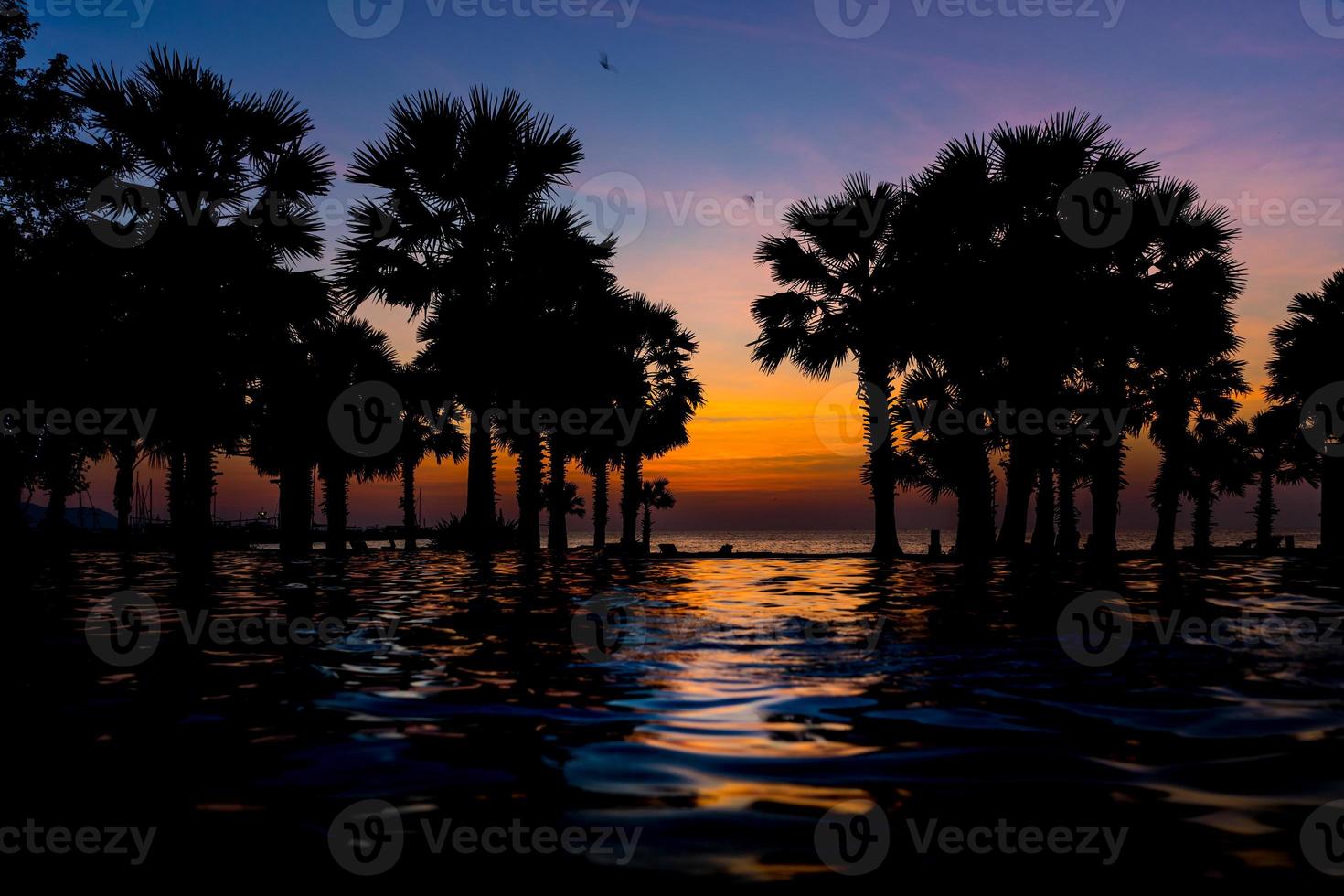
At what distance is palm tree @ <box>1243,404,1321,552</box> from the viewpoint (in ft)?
94.8

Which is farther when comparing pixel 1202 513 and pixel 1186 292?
pixel 1202 513

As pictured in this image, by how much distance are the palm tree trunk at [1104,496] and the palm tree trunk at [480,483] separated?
15.8m

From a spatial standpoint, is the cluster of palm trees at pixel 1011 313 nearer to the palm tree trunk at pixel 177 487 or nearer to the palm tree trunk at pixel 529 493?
the palm tree trunk at pixel 529 493

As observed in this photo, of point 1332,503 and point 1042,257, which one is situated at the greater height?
point 1042,257

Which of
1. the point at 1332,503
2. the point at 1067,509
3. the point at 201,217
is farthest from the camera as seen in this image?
the point at 1067,509

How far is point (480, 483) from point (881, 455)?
10.2 metres

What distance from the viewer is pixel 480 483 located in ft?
70.3

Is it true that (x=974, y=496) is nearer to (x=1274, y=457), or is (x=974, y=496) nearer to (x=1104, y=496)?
(x=1104, y=496)

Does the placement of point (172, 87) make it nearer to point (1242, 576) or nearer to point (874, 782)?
point (874, 782)

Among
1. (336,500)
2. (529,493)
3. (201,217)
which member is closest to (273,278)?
(201,217)

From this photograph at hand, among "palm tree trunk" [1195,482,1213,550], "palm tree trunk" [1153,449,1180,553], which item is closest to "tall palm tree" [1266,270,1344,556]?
"palm tree trunk" [1153,449,1180,553]

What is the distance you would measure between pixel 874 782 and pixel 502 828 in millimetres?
1301

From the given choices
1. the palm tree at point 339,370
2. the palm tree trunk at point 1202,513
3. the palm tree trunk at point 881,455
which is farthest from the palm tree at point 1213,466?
the palm tree at point 339,370

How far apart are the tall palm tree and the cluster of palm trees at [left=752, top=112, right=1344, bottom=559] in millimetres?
71
